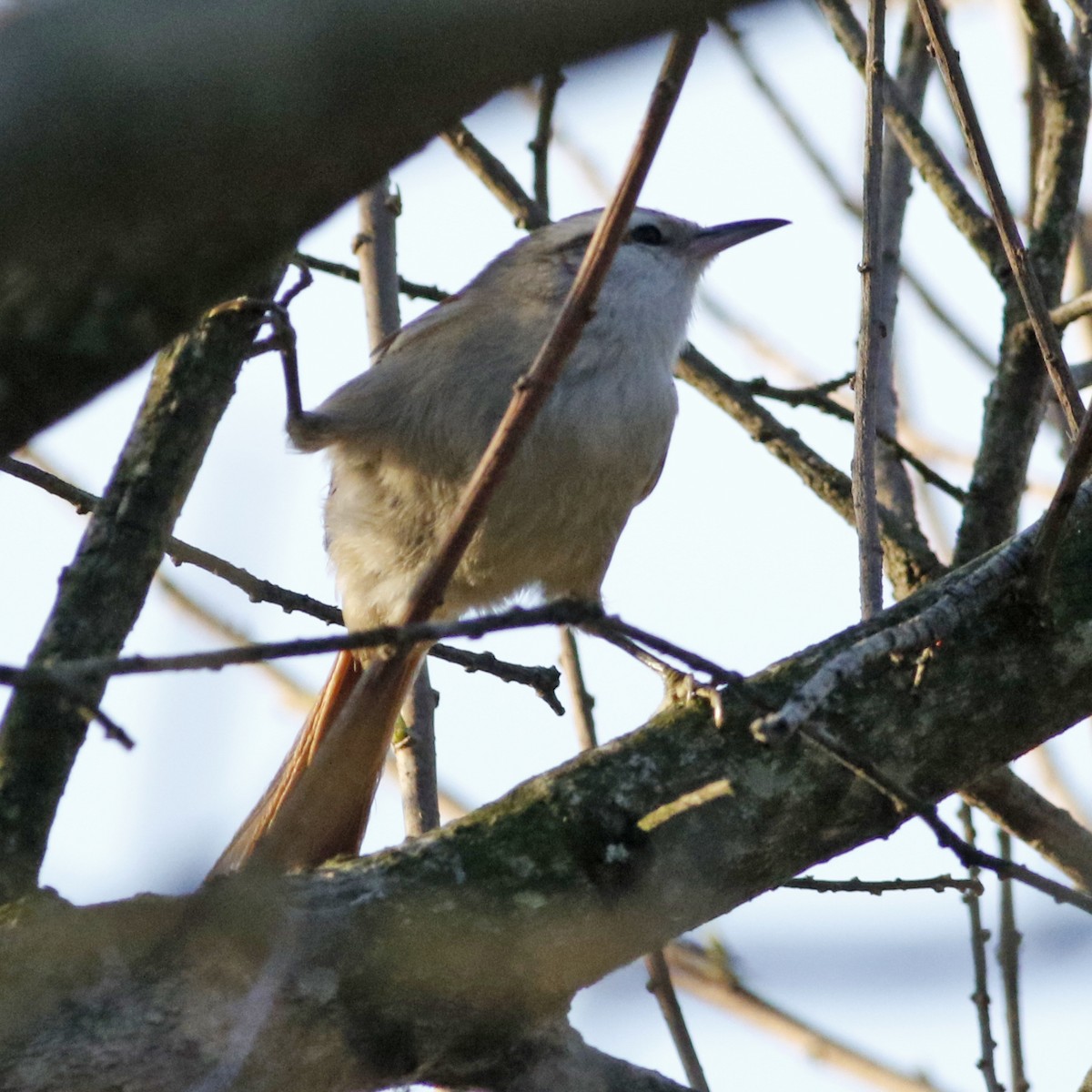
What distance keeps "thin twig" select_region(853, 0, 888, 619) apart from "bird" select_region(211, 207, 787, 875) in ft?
2.92

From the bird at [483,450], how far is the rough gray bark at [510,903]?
3.07ft

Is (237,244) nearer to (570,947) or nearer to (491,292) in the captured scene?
(570,947)

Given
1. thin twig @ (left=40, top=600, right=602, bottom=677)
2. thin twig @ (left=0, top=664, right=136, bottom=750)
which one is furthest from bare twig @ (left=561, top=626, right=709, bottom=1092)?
thin twig @ (left=0, top=664, right=136, bottom=750)

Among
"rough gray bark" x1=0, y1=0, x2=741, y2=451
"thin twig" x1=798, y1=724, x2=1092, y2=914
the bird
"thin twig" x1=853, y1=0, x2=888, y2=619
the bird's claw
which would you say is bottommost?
"thin twig" x1=798, y1=724, x2=1092, y2=914

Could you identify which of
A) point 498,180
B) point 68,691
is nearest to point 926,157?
point 498,180

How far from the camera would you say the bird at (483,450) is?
321 cm

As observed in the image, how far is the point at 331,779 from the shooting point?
2834 mm

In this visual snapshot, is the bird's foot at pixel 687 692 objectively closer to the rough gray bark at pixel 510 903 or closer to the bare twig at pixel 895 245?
the rough gray bark at pixel 510 903

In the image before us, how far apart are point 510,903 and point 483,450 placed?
138cm

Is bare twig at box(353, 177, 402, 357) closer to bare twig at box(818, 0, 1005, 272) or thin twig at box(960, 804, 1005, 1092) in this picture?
bare twig at box(818, 0, 1005, 272)

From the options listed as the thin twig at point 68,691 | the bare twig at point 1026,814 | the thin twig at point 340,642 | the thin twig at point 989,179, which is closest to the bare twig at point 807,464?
the bare twig at point 1026,814

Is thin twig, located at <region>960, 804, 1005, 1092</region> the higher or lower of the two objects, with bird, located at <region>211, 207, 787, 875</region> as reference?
lower

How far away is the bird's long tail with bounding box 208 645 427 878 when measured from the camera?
7.93ft

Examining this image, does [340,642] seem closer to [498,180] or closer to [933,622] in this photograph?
[933,622]
